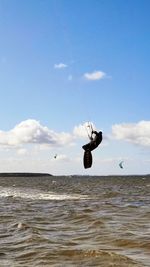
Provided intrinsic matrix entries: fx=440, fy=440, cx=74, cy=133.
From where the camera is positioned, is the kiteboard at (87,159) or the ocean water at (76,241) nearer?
the ocean water at (76,241)

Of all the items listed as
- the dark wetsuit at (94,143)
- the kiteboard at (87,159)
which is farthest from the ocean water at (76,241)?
the dark wetsuit at (94,143)

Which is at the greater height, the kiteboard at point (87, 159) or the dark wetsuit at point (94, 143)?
the dark wetsuit at point (94, 143)

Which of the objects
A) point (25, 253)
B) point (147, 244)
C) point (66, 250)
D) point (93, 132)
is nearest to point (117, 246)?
point (147, 244)

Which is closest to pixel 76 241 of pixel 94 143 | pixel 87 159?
pixel 87 159

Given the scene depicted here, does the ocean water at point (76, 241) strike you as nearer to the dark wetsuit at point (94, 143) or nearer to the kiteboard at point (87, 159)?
the kiteboard at point (87, 159)

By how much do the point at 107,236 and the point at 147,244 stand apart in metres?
2.19

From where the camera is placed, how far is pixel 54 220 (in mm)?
21031

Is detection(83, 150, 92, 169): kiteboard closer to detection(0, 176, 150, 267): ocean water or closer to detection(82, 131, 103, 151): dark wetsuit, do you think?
detection(82, 131, 103, 151): dark wetsuit

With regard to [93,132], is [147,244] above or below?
below

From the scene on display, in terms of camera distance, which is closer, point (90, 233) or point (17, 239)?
point (17, 239)

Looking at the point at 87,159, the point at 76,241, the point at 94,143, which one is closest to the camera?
the point at 76,241

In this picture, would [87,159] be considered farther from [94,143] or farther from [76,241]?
[76,241]

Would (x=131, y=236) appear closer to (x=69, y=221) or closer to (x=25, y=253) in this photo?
(x=25, y=253)

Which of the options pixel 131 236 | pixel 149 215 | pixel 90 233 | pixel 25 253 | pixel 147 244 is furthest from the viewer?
pixel 149 215
